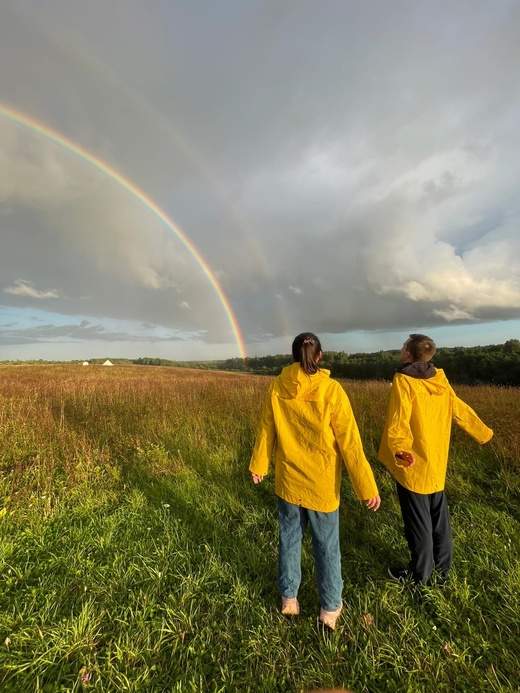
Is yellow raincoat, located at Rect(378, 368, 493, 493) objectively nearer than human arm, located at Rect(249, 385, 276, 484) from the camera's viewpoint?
No

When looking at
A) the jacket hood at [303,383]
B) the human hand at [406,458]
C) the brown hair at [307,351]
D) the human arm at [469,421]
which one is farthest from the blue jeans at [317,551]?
the human arm at [469,421]

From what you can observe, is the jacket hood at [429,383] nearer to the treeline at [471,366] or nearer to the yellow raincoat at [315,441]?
the yellow raincoat at [315,441]

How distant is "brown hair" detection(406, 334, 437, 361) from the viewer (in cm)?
254

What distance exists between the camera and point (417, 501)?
96.9 inches

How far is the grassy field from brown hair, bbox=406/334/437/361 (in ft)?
5.67

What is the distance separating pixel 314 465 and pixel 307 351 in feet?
2.54

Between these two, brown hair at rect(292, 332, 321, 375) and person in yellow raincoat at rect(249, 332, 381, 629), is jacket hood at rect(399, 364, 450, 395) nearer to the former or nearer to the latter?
person in yellow raincoat at rect(249, 332, 381, 629)

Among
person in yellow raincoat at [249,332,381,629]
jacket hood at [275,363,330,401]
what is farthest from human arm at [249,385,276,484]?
jacket hood at [275,363,330,401]

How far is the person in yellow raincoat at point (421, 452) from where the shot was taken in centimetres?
243

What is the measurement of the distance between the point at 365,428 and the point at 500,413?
291 cm

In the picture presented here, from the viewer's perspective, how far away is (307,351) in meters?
2.13

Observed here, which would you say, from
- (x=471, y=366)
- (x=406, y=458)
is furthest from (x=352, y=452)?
(x=471, y=366)

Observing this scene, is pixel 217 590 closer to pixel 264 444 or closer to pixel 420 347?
pixel 264 444

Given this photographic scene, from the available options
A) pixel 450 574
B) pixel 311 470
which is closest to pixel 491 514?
pixel 450 574
